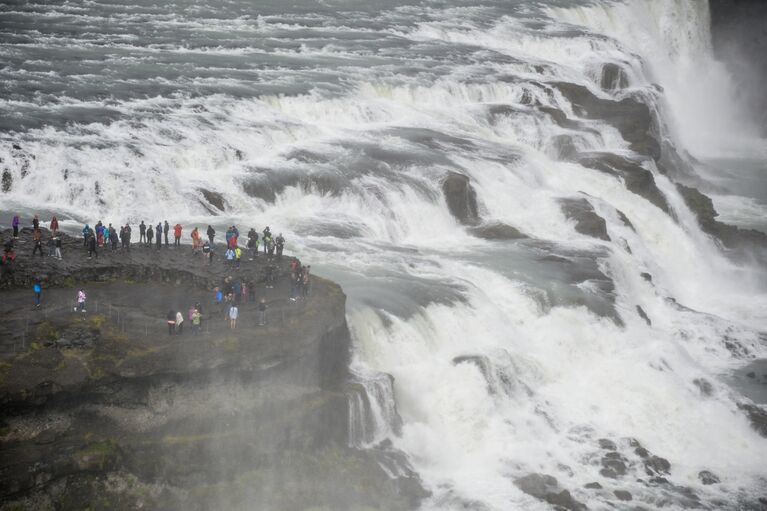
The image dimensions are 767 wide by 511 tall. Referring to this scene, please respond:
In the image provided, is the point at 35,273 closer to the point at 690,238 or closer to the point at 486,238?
the point at 486,238

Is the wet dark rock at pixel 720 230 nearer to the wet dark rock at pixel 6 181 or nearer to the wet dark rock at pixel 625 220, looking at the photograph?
the wet dark rock at pixel 625 220

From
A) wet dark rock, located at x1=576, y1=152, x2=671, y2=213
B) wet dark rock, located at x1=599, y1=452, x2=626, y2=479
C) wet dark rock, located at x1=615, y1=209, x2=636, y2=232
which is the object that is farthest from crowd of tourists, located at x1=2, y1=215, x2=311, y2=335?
wet dark rock, located at x1=576, y1=152, x2=671, y2=213

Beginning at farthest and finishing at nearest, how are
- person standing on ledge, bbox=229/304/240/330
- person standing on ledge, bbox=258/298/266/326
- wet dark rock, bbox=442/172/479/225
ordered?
wet dark rock, bbox=442/172/479/225
person standing on ledge, bbox=258/298/266/326
person standing on ledge, bbox=229/304/240/330

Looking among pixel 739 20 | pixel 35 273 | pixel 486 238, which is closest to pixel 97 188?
pixel 35 273

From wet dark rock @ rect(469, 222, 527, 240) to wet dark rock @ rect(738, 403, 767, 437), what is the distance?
13.4 meters

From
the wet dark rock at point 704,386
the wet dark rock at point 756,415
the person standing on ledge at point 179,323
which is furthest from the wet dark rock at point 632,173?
the person standing on ledge at point 179,323

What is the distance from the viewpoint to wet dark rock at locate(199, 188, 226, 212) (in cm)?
4019

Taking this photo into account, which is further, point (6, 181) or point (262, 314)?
point (6, 181)

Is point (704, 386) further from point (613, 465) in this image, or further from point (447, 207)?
point (447, 207)

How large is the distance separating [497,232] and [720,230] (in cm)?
1569

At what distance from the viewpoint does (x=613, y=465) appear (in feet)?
94.6

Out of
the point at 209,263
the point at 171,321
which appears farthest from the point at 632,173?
the point at 171,321

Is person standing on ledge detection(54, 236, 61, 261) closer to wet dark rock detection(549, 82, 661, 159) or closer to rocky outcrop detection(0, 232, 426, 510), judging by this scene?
rocky outcrop detection(0, 232, 426, 510)

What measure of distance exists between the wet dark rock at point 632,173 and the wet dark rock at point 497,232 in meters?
10.9
